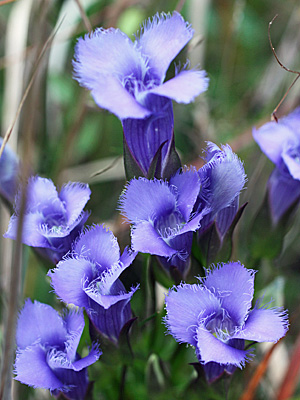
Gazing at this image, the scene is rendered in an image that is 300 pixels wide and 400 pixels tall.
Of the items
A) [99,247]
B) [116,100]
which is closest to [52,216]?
[99,247]

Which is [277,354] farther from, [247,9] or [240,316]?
[247,9]

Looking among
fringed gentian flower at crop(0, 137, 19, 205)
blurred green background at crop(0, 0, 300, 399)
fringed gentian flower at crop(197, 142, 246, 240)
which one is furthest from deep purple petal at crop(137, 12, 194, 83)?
blurred green background at crop(0, 0, 300, 399)

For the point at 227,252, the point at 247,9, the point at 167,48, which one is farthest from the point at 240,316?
the point at 247,9

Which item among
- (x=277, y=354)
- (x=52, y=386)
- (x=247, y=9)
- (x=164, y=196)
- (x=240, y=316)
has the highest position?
(x=247, y=9)

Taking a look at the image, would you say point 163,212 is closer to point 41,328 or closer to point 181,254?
point 181,254

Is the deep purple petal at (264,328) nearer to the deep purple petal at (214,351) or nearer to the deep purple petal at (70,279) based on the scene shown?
the deep purple petal at (214,351)

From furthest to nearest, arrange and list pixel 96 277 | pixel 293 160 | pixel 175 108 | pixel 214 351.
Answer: pixel 175 108
pixel 293 160
pixel 96 277
pixel 214 351

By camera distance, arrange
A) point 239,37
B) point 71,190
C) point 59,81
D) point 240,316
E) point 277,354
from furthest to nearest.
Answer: point 239,37
point 59,81
point 277,354
point 71,190
point 240,316

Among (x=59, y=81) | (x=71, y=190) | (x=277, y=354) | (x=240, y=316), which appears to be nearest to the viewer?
(x=240, y=316)
